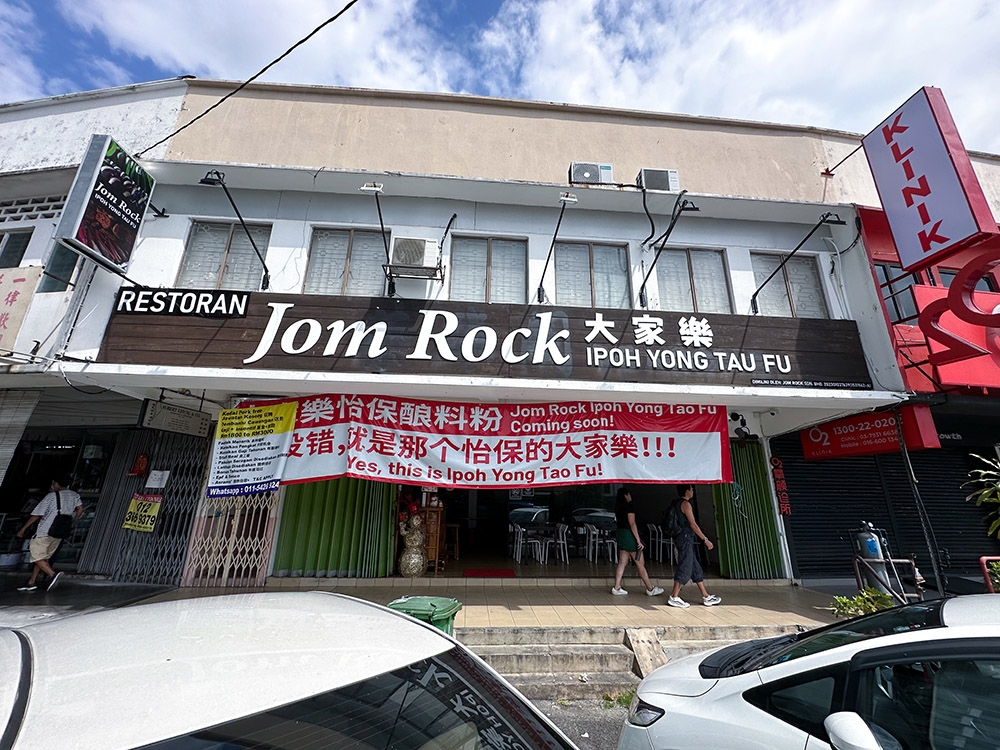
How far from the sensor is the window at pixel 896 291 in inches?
277

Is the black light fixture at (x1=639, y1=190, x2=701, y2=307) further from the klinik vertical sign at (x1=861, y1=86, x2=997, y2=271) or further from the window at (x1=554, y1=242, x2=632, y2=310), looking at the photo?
the klinik vertical sign at (x1=861, y1=86, x2=997, y2=271)

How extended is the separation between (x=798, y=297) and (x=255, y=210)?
9.48m

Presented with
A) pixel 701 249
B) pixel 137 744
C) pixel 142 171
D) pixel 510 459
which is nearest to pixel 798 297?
pixel 701 249

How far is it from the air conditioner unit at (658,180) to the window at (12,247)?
34.8 ft

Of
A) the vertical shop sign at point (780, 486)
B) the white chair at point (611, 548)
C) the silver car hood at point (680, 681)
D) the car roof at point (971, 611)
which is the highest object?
the vertical shop sign at point (780, 486)

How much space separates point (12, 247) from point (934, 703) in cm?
1214

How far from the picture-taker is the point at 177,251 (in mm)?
6703

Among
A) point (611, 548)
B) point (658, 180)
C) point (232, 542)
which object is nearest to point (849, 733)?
point (658, 180)

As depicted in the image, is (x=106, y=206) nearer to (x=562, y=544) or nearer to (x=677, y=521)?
(x=677, y=521)

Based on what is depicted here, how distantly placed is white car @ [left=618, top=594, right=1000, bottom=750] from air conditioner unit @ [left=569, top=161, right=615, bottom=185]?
22.9 ft

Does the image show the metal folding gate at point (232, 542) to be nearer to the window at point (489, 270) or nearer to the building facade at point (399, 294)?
the building facade at point (399, 294)

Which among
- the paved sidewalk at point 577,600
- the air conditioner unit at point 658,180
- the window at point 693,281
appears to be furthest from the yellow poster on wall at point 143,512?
the air conditioner unit at point 658,180

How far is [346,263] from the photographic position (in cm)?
690

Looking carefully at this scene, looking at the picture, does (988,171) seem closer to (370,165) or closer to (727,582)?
(727,582)
